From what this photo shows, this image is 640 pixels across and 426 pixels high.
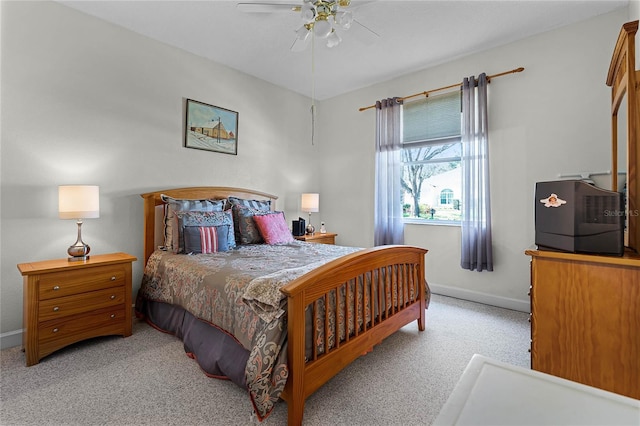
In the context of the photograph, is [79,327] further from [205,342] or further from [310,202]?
[310,202]

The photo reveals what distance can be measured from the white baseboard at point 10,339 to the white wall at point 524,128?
4.05 metres

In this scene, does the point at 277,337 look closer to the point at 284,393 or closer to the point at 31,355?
the point at 284,393

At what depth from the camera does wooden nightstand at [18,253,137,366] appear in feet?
6.81

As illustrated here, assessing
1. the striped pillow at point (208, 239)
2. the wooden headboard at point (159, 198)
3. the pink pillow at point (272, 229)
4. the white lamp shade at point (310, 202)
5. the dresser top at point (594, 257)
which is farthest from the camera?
the white lamp shade at point (310, 202)

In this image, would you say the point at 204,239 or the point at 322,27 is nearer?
the point at 322,27

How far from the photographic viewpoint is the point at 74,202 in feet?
7.64

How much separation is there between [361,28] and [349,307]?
2.66m

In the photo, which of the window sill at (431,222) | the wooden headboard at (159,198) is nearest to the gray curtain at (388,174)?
the window sill at (431,222)

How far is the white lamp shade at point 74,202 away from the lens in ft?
7.60

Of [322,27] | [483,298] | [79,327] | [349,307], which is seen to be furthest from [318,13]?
[483,298]

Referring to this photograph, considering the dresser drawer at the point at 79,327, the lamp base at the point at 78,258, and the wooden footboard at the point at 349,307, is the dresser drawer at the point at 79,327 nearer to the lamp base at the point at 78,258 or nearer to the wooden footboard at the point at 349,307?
the lamp base at the point at 78,258

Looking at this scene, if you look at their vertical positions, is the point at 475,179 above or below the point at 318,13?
below

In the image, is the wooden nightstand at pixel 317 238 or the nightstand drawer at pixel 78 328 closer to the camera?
the nightstand drawer at pixel 78 328

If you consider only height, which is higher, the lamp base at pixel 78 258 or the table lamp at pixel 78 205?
the table lamp at pixel 78 205
